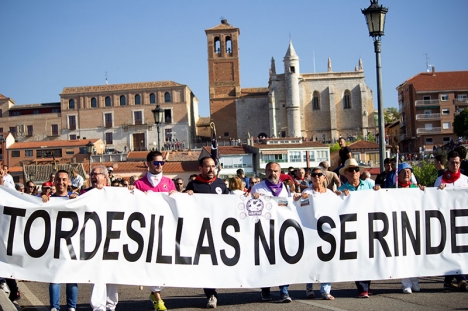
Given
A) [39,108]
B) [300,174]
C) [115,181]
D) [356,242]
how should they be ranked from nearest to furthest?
[356,242], [300,174], [115,181], [39,108]

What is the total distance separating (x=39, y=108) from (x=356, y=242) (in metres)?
114

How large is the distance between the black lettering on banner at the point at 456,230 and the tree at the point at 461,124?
260 ft

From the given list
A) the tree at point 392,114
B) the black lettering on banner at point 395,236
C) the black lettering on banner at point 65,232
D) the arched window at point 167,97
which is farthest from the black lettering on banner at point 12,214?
the tree at point 392,114

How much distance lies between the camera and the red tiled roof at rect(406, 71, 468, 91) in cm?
9525

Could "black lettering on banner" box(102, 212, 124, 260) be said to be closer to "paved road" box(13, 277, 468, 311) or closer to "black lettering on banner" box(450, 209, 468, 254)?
"paved road" box(13, 277, 468, 311)

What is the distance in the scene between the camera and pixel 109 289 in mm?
8391

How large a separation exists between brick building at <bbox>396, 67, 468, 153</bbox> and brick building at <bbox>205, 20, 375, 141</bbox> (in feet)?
42.0

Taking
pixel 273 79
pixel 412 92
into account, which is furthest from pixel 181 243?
→ pixel 273 79

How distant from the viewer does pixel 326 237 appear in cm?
895

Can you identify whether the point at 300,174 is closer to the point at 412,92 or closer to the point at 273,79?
the point at 412,92

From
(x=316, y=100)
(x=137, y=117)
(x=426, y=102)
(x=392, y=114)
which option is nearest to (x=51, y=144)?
(x=137, y=117)

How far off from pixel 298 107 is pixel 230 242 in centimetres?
10047

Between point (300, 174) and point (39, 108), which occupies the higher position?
point (39, 108)

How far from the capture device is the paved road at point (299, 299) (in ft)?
27.3
